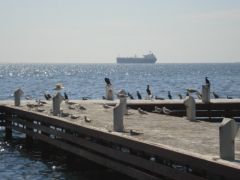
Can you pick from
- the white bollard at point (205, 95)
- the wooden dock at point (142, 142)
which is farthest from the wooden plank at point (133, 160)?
the white bollard at point (205, 95)

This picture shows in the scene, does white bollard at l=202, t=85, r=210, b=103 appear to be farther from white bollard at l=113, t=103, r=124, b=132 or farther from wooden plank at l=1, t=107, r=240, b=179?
white bollard at l=113, t=103, r=124, b=132

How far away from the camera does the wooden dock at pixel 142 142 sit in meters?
11.8

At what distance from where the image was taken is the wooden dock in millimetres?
11848

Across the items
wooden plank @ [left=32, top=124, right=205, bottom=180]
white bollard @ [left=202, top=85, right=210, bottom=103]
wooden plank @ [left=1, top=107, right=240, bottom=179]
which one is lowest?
wooden plank @ [left=32, top=124, right=205, bottom=180]

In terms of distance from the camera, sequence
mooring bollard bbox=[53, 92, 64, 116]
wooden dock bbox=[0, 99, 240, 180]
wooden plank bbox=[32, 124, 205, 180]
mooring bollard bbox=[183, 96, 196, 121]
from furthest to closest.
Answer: mooring bollard bbox=[53, 92, 64, 116] < mooring bollard bbox=[183, 96, 196, 121] < wooden plank bbox=[32, 124, 205, 180] < wooden dock bbox=[0, 99, 240, 180]

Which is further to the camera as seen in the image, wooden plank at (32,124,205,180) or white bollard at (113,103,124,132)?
white bollard at (113,103,124,132)

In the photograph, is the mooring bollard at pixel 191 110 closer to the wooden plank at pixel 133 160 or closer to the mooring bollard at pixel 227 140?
the wooden plank at pixel 133 160

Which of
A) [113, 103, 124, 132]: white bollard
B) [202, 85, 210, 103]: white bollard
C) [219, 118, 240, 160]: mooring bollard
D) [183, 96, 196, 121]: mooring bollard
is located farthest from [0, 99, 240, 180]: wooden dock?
[202, 85, 210, 103]: white bollard

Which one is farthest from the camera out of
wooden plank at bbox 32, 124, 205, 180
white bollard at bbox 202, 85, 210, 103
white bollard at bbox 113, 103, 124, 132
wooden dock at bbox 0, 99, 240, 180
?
white bollard at bbox 202, 85, 210, 103

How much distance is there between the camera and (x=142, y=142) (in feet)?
44.4

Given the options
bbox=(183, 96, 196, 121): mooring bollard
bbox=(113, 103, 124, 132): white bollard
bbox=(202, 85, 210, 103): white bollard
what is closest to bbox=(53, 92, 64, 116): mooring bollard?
bbox=(183, 96, 196, 121): mooring bollard

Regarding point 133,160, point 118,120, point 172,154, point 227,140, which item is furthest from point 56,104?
point 227,140

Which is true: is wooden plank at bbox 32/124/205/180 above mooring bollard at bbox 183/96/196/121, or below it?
below

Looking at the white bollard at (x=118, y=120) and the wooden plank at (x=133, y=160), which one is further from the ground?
the white bollard at (x=118, y=120)
